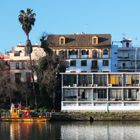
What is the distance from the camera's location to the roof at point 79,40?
121625 millimetres

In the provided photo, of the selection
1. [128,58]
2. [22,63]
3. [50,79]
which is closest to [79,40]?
[22,63]

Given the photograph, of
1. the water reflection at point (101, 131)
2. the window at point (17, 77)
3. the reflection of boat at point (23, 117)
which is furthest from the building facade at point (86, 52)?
the water reflection at point (101, 131)

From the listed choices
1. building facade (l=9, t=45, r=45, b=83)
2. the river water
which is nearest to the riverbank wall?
the river water

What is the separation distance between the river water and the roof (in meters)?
33.2

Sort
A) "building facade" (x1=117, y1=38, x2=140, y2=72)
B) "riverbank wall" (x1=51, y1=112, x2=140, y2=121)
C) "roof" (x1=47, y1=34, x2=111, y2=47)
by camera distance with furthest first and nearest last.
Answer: "building facade" (x1=117, y1=38, x2=140, y2=72), "roof" (x1=47, y1=34, x2=111, y2=47), "riverbank wall" (x1=51, y1=112, x2=140, y2=121)

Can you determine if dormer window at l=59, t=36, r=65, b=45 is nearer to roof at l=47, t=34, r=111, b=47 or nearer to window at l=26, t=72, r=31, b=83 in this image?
roof at l=47, t=34, r=111, b=47

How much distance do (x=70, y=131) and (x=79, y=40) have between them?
165 ft

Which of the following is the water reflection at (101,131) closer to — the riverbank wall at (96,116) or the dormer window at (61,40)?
the riverbank wall at (96,116)

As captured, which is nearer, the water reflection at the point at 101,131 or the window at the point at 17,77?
the water reflection at the point at 101,131

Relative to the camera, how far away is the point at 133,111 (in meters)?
99.4

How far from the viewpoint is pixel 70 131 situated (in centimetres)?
7506

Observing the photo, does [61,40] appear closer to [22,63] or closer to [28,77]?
[22,63]

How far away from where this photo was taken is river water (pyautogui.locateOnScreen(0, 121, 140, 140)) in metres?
67.5

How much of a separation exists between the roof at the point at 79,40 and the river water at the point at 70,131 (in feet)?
109
